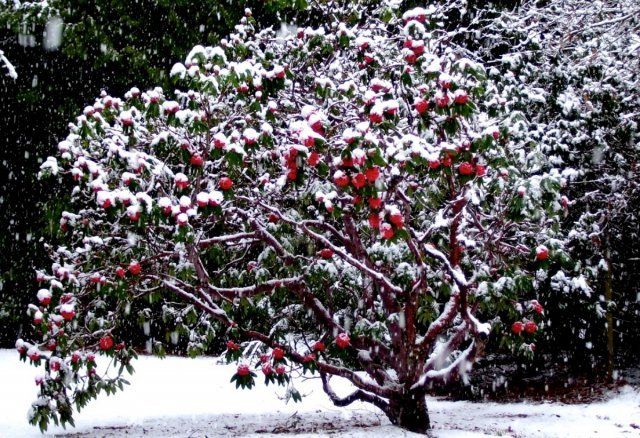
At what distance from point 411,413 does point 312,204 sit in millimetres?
2298

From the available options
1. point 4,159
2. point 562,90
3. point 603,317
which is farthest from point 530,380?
point 4,159

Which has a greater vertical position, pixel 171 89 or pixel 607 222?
pixel 171 89

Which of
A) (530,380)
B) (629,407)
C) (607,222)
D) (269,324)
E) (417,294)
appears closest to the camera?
(417,294)

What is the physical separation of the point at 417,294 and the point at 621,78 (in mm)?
4830

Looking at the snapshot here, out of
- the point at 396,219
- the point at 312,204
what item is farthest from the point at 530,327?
the point at 312,204

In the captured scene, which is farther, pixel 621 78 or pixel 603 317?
pixel 603 317

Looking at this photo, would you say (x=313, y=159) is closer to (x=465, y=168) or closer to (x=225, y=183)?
(x=225, y=183)

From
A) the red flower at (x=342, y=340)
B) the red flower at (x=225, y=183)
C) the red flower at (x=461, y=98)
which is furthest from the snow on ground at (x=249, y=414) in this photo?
the red flower at (x=461, y=98)

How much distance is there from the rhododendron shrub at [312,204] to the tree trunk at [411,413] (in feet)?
0.05

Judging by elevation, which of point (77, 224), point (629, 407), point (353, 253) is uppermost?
point (77, 224)

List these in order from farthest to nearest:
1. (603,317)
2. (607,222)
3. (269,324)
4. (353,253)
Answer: (603,317), (607,222), (269,324), (353,253)

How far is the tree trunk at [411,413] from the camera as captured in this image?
5777 mm

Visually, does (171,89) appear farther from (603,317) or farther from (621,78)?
(603,317)

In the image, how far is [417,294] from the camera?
5777 mm
